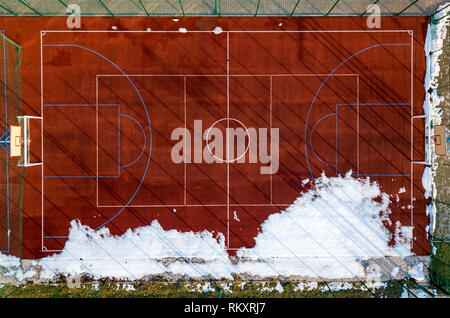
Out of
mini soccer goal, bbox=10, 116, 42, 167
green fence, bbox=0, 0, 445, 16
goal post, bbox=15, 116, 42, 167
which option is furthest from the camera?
green fence, bbox=0, 0, 445, 16

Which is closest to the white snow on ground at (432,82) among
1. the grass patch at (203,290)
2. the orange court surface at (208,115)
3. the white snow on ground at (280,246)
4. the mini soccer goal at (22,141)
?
the orange court surface at (208,115)

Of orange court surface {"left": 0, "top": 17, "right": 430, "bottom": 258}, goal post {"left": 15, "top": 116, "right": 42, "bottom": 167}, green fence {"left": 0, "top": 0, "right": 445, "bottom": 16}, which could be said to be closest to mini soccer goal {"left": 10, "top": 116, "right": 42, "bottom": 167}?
goal post {"left": 15, "top": 116, "right": 42, "bottom": 167}

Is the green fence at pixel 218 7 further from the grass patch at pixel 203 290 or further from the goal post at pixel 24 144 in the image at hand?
the grass patch at pixel 203 290

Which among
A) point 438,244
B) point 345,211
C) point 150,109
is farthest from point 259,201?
point 438,244

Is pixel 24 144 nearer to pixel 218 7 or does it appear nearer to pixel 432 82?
pixel 218 7

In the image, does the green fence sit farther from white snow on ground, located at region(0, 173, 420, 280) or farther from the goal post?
white snow on ground, located at region(0, 173, 420, 280)

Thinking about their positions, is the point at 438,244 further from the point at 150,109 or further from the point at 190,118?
the point at 150,109
